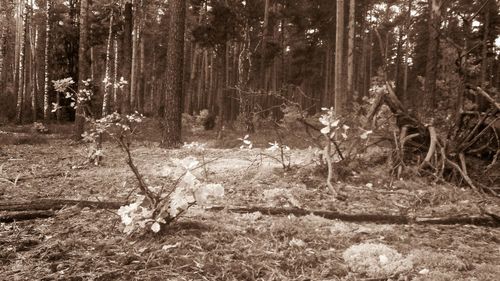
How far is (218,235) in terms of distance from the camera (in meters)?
3.46

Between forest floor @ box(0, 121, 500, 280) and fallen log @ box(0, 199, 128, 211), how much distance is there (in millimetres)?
96

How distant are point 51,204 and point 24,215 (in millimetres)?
395

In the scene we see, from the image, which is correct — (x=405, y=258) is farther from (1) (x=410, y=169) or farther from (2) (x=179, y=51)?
(2) (x=179, y=51)

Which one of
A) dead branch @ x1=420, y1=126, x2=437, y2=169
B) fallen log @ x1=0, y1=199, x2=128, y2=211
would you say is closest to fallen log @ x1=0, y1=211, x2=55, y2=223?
fallen log @ x1=0, y1=199, x2=128, y2=211

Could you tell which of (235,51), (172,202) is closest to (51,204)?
(172,202)

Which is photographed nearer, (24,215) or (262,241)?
(262,241)

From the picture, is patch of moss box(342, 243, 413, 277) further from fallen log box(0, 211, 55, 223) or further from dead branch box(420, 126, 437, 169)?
dead branch box(420, 126, 437, 169)

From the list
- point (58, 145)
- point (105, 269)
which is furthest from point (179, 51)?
point (105, 269)

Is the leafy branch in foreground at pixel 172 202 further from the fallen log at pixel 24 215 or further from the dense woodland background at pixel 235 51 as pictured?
the dense woodland background at pixel 235 51

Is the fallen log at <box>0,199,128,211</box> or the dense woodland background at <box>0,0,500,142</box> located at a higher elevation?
the dense woodland background at <box>0,0,500,142</box>

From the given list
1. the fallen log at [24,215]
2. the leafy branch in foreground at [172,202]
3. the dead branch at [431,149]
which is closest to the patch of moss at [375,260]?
the leafy branch in foreground at [172,202]

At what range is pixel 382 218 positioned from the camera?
163 inches

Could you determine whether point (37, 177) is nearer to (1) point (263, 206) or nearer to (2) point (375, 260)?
(1) point (263, 206)

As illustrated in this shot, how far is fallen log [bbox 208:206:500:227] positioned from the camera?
4.07 metres
